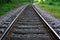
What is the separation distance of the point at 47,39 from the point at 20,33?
132 centimetres

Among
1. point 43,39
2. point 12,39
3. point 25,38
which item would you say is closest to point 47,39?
point 43,39

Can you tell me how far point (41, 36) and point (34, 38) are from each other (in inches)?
14.1

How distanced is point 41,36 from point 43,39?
39 cm

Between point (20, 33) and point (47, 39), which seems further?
point (20, 33)

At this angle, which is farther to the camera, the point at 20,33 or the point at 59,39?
the point at 20,33

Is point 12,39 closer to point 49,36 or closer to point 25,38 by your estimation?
point 25,38

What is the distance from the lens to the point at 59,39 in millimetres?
5766

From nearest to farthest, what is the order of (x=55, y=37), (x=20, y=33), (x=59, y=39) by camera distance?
(x=59, y=39)
(x=55, y=37)
(x=20, y=33)

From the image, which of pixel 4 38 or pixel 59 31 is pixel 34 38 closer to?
pixel 4 38

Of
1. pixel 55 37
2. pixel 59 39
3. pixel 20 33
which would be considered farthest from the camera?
pixel 20 33

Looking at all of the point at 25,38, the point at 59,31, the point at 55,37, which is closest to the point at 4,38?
the point at 25,38

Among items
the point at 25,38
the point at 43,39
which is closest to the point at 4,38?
the point at 25,38

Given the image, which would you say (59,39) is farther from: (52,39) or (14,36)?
(14,36)

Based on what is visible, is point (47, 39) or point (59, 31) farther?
point (59, 31)
